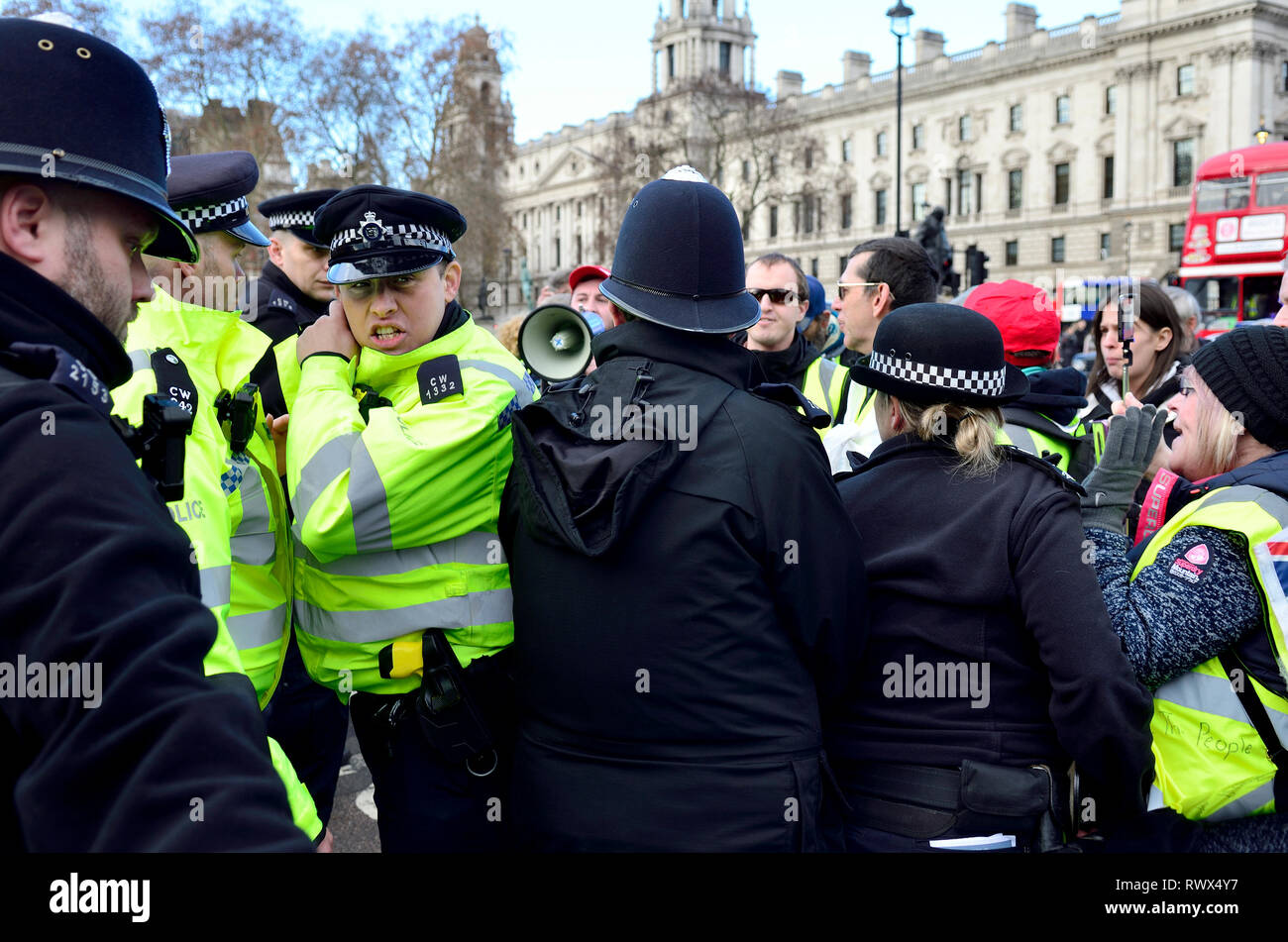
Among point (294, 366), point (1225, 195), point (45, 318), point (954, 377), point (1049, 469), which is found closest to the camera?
point (45, 318)

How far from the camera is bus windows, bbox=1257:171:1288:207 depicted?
26.3 metres

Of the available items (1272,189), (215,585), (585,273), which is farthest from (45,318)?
(1272,189)

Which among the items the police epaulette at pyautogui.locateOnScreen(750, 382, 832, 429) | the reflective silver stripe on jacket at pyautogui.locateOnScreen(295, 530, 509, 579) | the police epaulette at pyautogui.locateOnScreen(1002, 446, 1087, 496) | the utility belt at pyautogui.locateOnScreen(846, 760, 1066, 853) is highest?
the police epaulette at pyautogui.locateOnScreen(750, 382, 832, 429)

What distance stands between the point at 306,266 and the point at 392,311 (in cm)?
180

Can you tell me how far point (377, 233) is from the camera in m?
2.62

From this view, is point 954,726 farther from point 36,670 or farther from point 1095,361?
point 1095,361

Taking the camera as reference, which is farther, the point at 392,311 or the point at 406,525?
the point at 392,311

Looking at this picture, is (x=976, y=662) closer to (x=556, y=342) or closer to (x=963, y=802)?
(x=963, y=802)

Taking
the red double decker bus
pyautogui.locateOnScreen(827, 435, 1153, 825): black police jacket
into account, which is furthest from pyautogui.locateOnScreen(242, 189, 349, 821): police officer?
the red double decker bus

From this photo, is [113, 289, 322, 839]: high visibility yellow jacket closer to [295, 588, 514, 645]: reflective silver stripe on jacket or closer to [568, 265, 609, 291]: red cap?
[295, 588, 514, 645]: reflective silver stripe on jacket

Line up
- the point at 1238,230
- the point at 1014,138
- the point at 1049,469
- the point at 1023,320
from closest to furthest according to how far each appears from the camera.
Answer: the point at 1049,469
the point at 1023,320
the point at 1238,230
the point at 1014,138

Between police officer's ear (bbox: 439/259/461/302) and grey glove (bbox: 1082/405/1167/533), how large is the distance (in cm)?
167

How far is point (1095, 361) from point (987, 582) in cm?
389

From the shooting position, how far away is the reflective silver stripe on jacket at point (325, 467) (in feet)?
7.55
